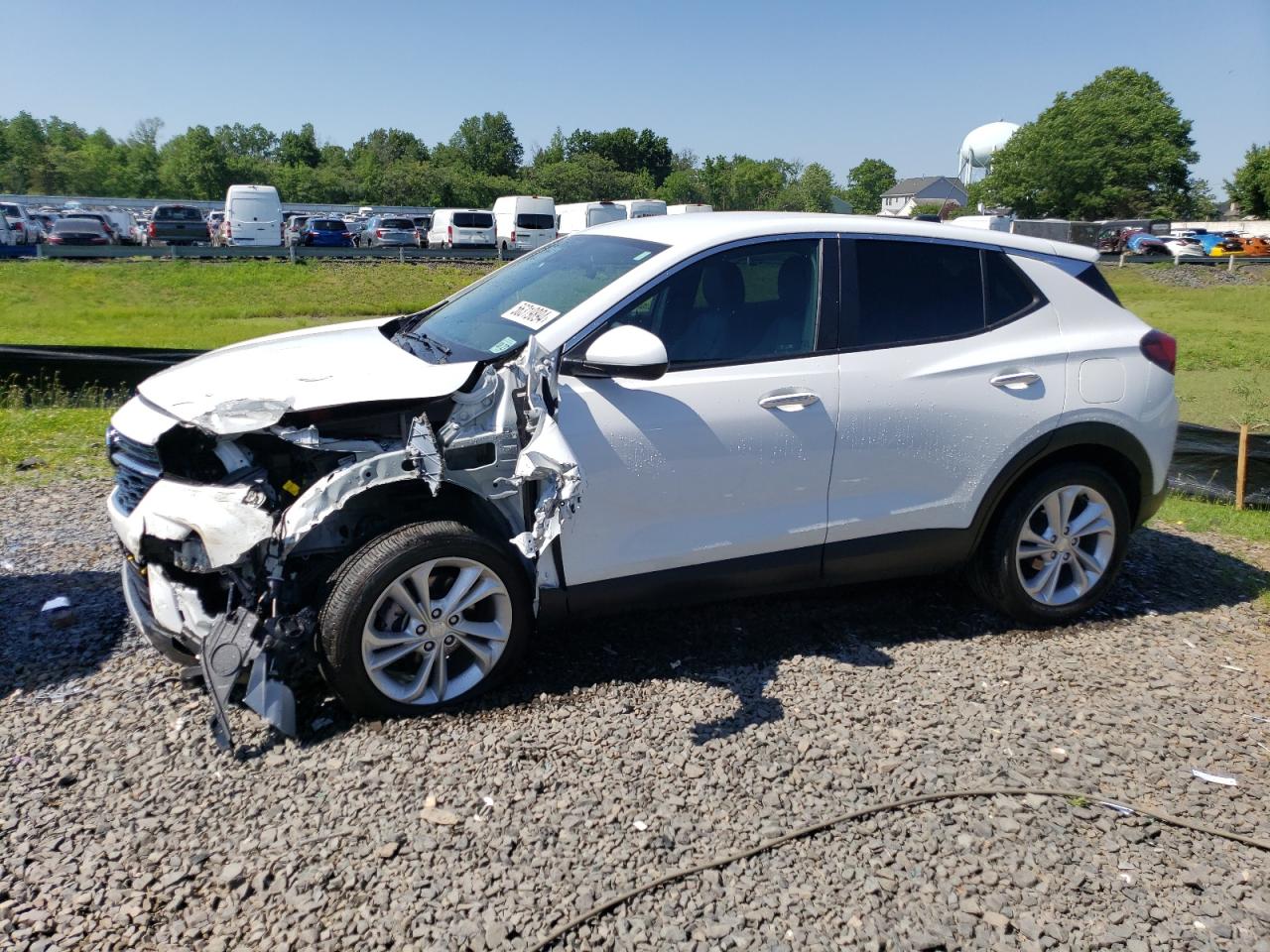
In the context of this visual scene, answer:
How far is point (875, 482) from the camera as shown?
4.30 metres

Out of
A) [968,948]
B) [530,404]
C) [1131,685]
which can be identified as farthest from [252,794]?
[1131,685]

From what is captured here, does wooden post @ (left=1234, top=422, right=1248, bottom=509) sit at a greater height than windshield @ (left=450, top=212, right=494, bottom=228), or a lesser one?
lesser

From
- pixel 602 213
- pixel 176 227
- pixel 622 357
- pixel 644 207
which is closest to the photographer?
pixel 622 357

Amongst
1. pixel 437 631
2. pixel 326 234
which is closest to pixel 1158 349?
pixel 437 631

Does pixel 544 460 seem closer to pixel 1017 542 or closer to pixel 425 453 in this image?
pixel 425 453

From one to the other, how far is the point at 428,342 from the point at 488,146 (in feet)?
342

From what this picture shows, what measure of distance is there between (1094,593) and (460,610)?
124 inches

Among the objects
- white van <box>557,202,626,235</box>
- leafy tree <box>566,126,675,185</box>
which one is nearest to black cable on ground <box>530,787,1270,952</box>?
white van <box>557,202,626,235</box>

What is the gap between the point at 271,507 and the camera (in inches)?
137

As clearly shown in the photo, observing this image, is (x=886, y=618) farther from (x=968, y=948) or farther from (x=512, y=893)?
(x=512, y=893)

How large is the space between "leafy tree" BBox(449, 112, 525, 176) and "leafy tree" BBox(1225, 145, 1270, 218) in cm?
6284

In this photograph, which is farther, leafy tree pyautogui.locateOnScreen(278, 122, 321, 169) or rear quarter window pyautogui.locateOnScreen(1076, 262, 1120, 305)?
leafy tree pyautogui.locateOnScreen(278, 122, 321, 169)

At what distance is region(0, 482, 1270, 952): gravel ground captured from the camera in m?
2.79

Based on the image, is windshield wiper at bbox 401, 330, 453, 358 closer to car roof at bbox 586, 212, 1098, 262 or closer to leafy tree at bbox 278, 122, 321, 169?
car roof at bbox 586, 212, 1098, 262
